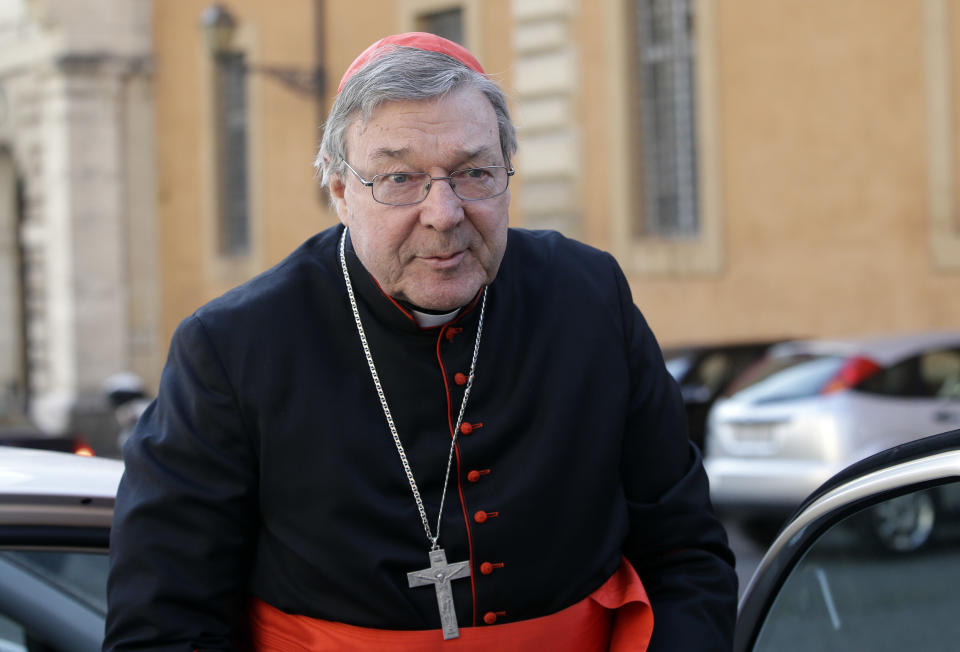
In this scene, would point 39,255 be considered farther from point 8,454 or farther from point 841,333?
point 8,454

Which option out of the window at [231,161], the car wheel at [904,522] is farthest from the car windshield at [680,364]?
the window at [231,161]

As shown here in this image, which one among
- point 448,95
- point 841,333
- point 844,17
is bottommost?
point 841,333

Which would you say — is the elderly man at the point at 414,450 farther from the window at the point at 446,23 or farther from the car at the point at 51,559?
the window at the point at 446,23

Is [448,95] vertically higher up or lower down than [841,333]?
higher up

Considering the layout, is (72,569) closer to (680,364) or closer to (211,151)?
(680,364)

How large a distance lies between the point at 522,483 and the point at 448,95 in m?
0.63

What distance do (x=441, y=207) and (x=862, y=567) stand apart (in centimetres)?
131

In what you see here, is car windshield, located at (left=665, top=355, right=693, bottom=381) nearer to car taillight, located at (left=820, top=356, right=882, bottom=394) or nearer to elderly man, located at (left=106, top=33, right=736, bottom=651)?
car taillight, located at (left=820, top=356, right=882, bottom=394)

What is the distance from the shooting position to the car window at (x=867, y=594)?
2.53 m

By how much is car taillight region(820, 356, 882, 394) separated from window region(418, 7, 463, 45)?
7.28 m

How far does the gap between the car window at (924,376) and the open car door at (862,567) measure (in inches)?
233

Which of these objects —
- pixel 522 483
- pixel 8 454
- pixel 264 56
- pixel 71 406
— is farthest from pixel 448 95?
pixel 71 406

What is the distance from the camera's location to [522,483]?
2289 millimetres

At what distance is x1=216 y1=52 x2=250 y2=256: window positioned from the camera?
18.8 meters
